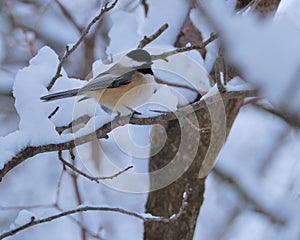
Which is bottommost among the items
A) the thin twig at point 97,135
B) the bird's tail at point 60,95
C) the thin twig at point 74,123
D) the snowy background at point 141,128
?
the snowy background at point 141,128

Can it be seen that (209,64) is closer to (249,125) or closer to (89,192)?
(89,192)

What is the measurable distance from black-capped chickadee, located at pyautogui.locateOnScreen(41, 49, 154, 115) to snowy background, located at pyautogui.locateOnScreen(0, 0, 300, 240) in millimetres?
129

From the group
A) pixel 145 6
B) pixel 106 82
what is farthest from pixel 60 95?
pixel 145 6

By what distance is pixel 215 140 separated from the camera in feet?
6.51

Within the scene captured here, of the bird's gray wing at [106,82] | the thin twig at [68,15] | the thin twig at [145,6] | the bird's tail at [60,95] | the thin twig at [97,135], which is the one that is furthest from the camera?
the thin twig at [68,15]

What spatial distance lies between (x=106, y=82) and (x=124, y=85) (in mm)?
83

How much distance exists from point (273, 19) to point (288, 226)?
1197mm

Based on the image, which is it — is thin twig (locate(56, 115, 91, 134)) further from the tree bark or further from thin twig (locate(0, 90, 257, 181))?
the tree bark

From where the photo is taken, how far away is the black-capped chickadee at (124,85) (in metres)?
1.68

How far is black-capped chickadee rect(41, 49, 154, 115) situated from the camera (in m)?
1.68

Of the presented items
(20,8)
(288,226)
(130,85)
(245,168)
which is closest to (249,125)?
(245,168)

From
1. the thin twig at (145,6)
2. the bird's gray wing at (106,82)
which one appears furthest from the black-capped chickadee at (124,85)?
the thin twig at (145,6)

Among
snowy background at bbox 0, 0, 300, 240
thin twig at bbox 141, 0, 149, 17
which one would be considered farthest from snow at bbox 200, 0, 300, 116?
thin twig at bbox 141, 0, 149, 17

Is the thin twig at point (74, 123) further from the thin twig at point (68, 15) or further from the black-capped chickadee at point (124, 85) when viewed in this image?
the thin twig at point (68, 15)
